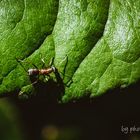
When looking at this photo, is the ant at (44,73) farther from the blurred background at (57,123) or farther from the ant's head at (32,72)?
the blurred background at (57,123)

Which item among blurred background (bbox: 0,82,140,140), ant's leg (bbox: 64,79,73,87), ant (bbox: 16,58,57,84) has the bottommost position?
blurred background (bbox: 0,82,140,140)

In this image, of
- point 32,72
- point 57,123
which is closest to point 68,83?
point 32,72

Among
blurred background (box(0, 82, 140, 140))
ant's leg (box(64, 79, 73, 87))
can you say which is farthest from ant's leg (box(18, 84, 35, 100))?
blurred background (box(0, 82, 140, 140))

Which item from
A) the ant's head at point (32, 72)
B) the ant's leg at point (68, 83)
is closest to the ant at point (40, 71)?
the ant's head at point (32, 72)

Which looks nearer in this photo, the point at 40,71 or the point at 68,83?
the point at 68,83

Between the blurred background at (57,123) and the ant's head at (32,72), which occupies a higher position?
the ant's head at (32,72)

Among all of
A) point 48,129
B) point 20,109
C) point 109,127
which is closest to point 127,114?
point 109,127

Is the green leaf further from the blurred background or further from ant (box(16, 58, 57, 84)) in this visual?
the blurred background

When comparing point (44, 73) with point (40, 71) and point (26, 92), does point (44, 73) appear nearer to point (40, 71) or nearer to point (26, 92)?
point (40, 71)
